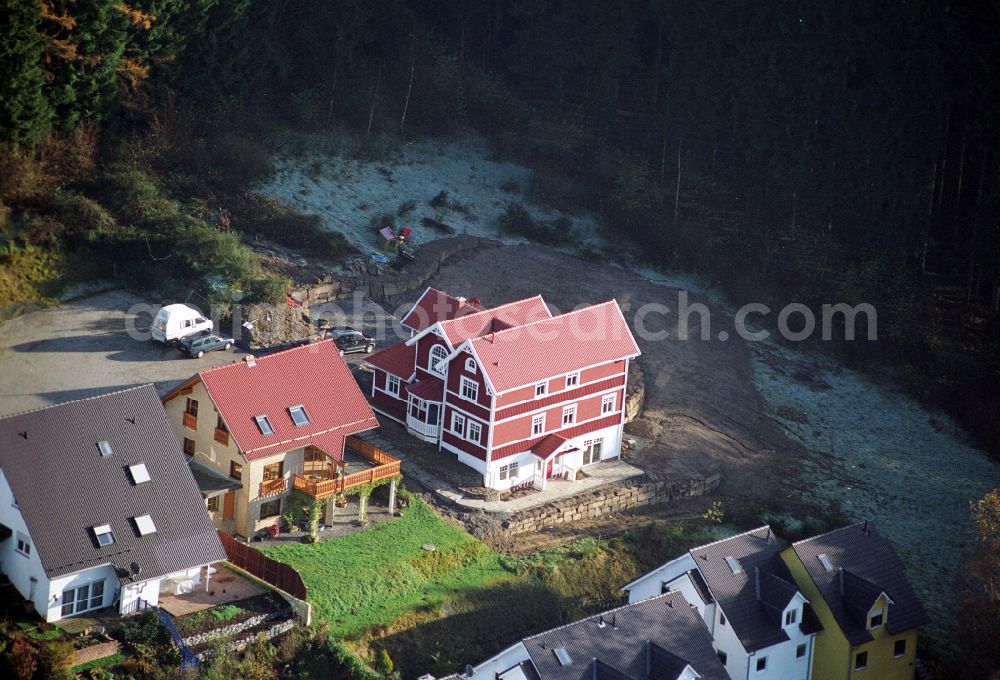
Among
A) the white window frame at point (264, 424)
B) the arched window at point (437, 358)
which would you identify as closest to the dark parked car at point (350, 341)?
the arched window at point (437, 358)

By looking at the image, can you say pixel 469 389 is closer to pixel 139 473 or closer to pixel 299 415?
pixel 299 415

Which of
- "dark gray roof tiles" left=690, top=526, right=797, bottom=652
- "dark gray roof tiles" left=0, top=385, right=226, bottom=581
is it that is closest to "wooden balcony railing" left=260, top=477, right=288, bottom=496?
"dark gray roof tiles" left=0, top=385, right=226, bottom=581

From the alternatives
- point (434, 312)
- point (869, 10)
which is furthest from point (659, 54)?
point (434, 312)

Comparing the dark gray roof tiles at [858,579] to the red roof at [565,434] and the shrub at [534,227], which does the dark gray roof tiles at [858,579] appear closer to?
the red roof at [565,434]

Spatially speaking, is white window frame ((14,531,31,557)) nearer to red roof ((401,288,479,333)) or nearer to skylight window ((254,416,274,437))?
skylight window ((254,416,274,437))

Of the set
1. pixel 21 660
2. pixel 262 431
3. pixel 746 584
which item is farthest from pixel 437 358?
pixel 21 660

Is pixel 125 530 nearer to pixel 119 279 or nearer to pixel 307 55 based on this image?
pixel 119 279

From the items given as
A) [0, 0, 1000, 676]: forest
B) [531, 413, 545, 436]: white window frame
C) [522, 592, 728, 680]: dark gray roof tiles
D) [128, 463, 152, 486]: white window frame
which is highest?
[0, 0, 1000, 676]: forest
